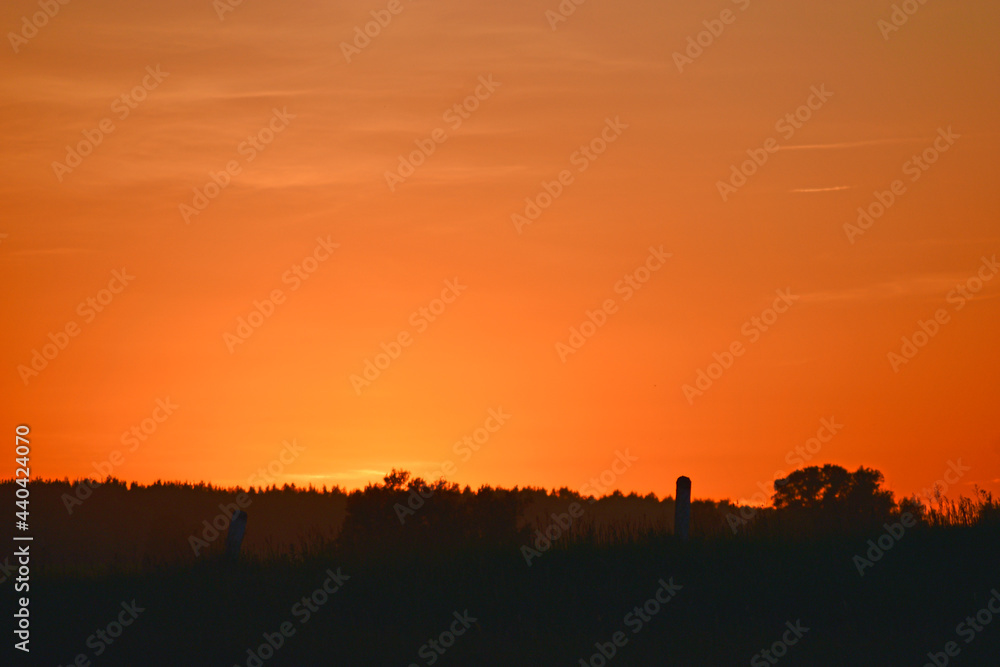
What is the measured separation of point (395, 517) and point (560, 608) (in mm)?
14645

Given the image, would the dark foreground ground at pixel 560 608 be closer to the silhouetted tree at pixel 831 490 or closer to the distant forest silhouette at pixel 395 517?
the distant forest silhouette at pixel 395 517

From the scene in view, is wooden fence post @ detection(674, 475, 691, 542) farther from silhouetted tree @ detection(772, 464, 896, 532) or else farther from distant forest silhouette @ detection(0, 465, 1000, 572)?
silhouetted tree @ detection(772, 464, 896, 532)

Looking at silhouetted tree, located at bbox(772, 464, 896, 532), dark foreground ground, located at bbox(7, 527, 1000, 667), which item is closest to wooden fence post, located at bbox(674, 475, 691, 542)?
dark foreground ground, located at bbox(7, 527, 1000, 667)

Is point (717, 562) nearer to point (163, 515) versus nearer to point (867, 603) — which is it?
point (867, 603)

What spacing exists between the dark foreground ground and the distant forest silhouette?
0.84 metres

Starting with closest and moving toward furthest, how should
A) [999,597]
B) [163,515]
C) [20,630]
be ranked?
[999,597] → [20,630] → [163,515]

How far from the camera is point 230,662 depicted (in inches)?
589

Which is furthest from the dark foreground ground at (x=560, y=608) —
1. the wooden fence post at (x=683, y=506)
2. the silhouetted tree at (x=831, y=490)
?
the silhouetted tree at (x=831, y=490)

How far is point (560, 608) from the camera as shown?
16.8 meters

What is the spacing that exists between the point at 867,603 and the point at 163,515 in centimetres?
4221

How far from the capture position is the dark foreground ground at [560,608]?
1478 cm

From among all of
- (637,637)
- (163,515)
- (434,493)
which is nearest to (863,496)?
(434,493)

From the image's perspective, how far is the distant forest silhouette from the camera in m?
19.6

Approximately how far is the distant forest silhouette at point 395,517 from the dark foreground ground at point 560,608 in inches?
32.9
